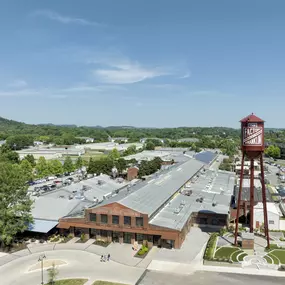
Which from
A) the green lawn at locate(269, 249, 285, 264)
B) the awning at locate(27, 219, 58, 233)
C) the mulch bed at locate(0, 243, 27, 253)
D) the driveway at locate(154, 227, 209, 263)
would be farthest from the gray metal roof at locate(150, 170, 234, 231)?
the mulch bed at locate(0, 243, 27, 253)

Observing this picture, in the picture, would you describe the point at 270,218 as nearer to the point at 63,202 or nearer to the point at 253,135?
the point at 253,135

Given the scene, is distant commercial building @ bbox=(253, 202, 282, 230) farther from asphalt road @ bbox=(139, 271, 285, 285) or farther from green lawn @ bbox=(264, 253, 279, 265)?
asphalt road @ bbox=(139, 271, 285, 285)

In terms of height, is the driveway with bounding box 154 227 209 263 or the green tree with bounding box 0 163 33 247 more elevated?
the green tree with bounding box 0 163 33 247

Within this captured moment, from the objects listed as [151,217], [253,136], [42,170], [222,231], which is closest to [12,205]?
[151,217]

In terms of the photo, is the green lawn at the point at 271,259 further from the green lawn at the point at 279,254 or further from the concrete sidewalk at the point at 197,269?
the concrete sidewalk at the point at 197,269

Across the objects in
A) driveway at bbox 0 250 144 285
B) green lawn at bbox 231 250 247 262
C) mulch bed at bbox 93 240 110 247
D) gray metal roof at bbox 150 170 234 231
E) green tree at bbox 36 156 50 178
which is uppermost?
green tree at bbox 36 156 50 178

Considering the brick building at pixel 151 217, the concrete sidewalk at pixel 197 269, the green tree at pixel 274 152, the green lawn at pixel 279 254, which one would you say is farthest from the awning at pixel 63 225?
the green tree at pixel 274 152

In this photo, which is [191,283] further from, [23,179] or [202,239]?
[23,179]

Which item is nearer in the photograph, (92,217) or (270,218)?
(92,217)

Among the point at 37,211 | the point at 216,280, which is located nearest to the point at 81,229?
the point at 37,211
